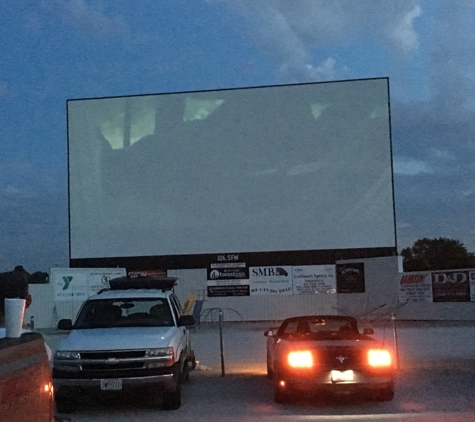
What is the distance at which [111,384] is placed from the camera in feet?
32.8

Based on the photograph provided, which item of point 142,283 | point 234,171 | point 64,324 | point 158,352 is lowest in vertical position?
point 158,352

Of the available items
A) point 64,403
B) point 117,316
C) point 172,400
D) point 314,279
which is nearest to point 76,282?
point 314,279

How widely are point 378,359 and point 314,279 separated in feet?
97.6

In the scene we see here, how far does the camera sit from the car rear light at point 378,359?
10.1 metres

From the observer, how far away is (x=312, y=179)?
131ft

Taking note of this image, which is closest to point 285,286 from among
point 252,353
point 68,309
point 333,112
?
point 333,112

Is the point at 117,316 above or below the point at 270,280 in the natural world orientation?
above

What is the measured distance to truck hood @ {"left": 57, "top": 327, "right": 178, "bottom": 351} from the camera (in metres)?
10.2

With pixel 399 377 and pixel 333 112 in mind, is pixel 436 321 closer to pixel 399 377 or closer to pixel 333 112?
pixel 333 112

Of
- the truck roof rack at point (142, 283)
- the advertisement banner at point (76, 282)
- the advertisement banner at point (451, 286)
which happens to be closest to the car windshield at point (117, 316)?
the truck roof rack at point (142, 283)

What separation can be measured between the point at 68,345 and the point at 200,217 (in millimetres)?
30503

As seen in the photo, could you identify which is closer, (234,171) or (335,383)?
(335,383)

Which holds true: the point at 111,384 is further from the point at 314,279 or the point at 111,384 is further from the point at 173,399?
the point at 314,279

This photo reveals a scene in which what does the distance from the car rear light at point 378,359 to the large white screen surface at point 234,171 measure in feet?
97.5
